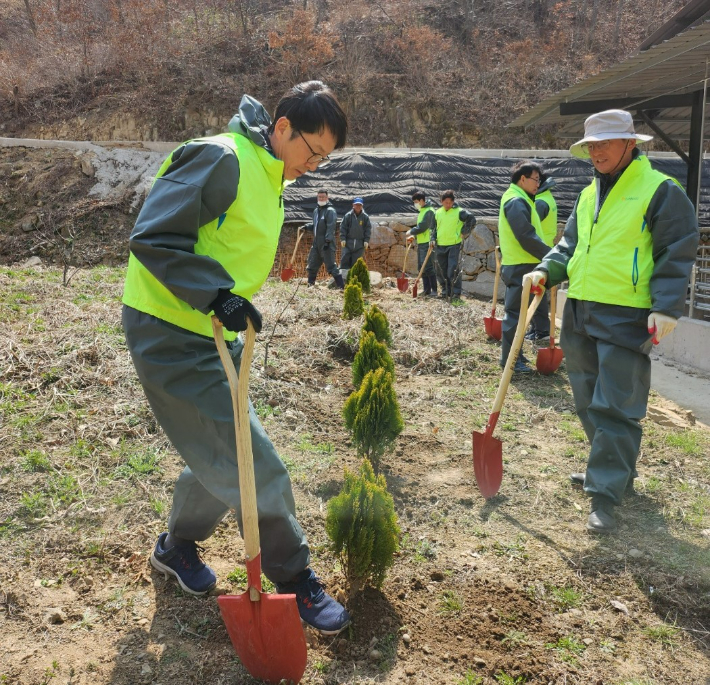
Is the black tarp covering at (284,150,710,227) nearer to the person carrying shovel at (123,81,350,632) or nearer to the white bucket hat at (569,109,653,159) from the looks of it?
the white bucket hat at (569,109,653,159)

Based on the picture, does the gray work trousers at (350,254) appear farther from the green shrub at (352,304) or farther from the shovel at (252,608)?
the shovel at (252,608)

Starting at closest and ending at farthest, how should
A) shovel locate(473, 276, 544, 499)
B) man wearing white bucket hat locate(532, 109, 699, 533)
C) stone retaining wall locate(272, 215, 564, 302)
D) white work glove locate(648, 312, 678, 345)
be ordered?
white work glove locate(648, 312, 678, 345), man wearing white bucket hat locate(532, 109, 699, 533), shovel locate(473, 276, 544, 499), stone retaining wall locate(272, 215, 564, 302)

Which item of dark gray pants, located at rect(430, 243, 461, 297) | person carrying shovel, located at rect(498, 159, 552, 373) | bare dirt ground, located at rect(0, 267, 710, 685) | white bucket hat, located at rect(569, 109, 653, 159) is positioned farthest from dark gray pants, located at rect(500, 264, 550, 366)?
dark gray pants, located at rect(430, 243, 461, 297)

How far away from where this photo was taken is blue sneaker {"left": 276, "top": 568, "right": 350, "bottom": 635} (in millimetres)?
2205

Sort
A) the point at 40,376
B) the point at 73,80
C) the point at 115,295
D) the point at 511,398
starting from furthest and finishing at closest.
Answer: the point at 73,80 < the point at 115,295 < the point at 511,398 < the point at 40,376

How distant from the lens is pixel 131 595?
8.20 feet

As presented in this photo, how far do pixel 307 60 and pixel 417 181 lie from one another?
11313 mm

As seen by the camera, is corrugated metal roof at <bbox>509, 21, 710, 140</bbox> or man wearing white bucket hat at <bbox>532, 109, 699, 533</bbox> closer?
man wearing white bucket hat at <bbox>532, 109, 699, 533</bbox>

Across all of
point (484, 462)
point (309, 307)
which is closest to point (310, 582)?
point (484, 462)

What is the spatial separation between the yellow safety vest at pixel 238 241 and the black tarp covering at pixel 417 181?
42.5 ft

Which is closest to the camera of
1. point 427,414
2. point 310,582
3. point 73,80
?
point 310,582

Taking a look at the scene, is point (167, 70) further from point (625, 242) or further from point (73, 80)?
point (625, 242)

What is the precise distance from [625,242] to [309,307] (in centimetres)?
530

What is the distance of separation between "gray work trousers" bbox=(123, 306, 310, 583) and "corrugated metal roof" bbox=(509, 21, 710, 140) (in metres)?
5.47
